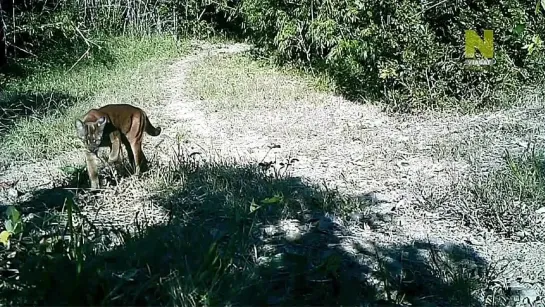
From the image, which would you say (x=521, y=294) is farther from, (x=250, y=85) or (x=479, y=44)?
(x=250, y=85)

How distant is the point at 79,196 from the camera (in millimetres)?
4859

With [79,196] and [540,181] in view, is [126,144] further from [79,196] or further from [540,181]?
[540,181]

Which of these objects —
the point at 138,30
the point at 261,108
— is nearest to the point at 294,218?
the point at 261,108

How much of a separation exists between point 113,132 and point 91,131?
0.26m

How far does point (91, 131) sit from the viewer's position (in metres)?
4.66

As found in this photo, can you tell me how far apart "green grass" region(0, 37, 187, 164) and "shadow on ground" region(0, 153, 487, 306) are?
2350mm

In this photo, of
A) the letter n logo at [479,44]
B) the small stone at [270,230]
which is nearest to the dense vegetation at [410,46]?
the letter n logo at [479,44]

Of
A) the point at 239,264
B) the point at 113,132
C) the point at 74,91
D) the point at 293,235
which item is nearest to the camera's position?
the point at 239,264

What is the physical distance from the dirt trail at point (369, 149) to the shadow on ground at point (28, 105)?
139 cm

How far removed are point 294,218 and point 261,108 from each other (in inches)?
179

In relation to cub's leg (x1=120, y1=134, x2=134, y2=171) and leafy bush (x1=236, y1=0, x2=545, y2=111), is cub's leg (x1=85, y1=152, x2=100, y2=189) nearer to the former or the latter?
cub's leg (x1=120, y1=134, x2=134, y2=171)

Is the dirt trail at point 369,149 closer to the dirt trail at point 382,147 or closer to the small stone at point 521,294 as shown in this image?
the dirt trail at point 382,147

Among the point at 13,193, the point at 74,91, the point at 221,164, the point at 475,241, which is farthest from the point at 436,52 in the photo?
the point at 74,91

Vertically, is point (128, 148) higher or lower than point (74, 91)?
higher
